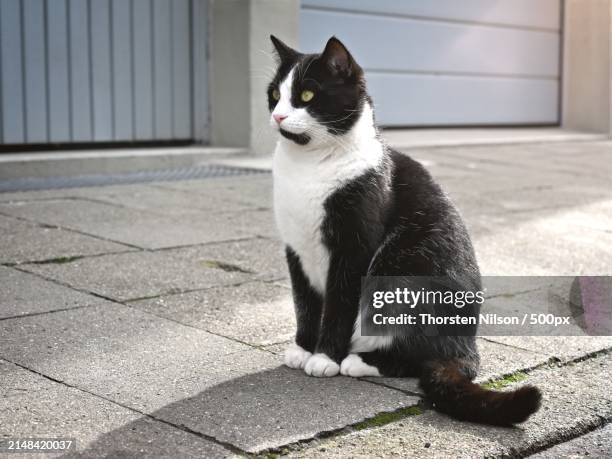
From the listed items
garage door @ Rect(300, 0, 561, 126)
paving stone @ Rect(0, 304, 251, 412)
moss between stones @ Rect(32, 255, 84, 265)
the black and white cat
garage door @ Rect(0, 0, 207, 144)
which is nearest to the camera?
paving stone @ Rect(0, 304, 251, 412)

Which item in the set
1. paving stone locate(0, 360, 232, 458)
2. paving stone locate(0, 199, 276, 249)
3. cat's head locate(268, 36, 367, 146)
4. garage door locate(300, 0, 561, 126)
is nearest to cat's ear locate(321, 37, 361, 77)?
cat's head locate(268, 36, 367, 146)

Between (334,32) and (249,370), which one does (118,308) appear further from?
(334,32)

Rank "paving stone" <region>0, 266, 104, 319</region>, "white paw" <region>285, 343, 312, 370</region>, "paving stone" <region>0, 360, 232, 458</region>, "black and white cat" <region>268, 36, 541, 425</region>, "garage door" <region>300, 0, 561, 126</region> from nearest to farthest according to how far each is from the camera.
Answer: "paving stone" <region>0, 360, 232, 458</region>
"black and white cat" <region>268, 36, 541, 425</region>
"white paw" <region>285, 343, 312, 370</region>
"paving stone" <region>0, 266, 104, 319</region>
"garage door" <region>300, 0, 561, 126</region>

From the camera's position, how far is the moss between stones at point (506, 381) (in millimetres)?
2711

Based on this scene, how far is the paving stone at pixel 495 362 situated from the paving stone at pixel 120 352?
30 centimetres

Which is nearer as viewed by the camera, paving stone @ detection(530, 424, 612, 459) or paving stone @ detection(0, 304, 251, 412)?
paving stone @ detection(530, 424, 612, 459)

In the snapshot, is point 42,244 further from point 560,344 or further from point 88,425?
point 560,344

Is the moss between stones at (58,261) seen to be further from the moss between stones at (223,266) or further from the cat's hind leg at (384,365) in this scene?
the cat's hind leg at (384,365)

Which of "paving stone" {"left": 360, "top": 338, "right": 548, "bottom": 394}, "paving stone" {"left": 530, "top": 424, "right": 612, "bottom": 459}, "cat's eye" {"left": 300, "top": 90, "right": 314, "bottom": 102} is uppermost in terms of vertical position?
"cat's eye" {"left": 300, "top": 90, "right": 314, "bottom": 102}

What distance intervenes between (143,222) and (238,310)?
1.80 meters

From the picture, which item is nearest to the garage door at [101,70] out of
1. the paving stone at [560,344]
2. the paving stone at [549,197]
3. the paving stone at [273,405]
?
the paving stone at [549,197]

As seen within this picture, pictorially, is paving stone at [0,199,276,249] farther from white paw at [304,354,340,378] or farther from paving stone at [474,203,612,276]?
white paw at [304,354,340,378]

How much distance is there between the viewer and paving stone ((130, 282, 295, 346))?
3.18 m

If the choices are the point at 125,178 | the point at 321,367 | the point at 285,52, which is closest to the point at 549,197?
the point at 125,178
